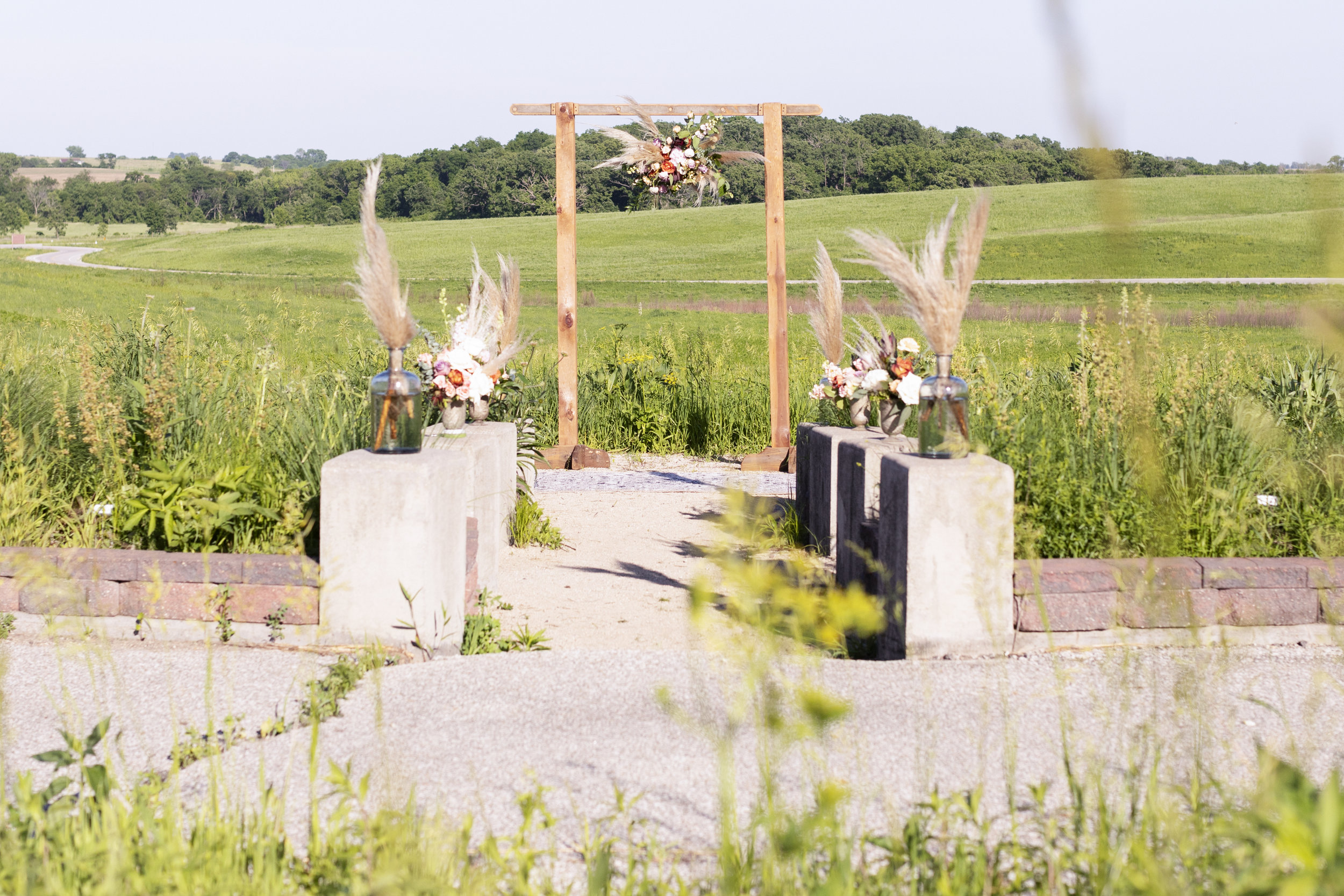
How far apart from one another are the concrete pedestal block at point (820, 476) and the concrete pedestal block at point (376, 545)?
229cm

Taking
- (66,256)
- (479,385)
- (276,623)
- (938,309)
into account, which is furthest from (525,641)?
(66,256)

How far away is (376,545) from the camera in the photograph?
372cm

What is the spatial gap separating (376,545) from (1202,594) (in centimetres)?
278

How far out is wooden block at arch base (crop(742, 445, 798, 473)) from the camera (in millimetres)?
8320

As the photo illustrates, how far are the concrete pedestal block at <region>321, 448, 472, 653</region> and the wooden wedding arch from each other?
4.67m

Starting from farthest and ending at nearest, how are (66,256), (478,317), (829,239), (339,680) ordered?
(66,256), (829,239), (478,317), (339,680)

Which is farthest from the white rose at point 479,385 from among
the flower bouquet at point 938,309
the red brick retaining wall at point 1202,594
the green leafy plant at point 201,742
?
the red brick retaining wall at point 1202,594

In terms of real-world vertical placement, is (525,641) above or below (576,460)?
below

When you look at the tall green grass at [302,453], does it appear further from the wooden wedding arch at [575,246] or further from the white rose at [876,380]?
the wooden wedding arch at [575,246]

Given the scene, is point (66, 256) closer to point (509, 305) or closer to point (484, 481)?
point (509, 305)

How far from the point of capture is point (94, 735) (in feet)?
6.98

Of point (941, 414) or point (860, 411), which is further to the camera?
point (860, 411)

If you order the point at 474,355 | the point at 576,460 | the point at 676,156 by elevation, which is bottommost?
the point at 576,460

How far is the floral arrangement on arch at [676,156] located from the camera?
26.5 feet
